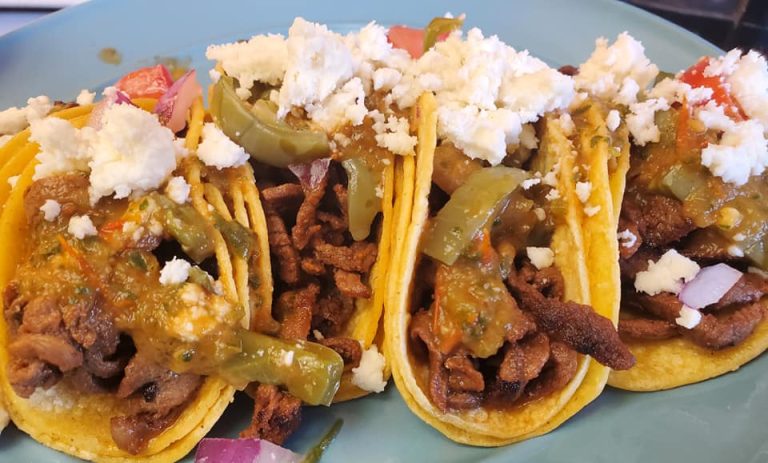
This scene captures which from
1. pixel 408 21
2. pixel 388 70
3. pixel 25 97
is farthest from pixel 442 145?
pixel 25 97

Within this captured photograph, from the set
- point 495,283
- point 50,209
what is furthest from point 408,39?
point 50,209

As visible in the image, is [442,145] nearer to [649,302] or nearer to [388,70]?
[388,70]

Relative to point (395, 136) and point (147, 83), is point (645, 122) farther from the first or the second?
point (147, 83)

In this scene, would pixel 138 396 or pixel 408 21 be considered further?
pixel 408 21

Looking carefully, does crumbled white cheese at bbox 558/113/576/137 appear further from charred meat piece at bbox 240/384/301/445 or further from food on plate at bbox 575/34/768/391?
charred meat piece at bbox 240/384/301/445

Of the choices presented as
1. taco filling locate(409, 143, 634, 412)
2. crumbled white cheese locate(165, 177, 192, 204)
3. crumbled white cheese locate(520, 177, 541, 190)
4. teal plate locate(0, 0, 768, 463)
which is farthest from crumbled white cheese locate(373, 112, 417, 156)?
teal plate locate(0, 0, 768, 463)

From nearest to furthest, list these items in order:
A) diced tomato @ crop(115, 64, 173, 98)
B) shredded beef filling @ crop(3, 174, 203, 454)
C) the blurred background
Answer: shredded beef filling @ crop(3, 174, 203, 454), diced tomato @ crop(115, 64, 173, 98), the blurred background
